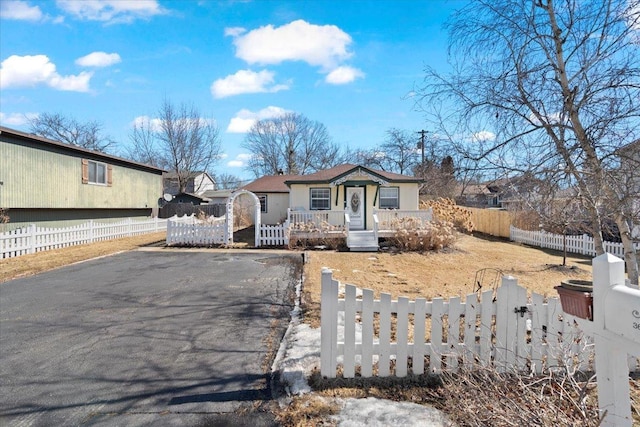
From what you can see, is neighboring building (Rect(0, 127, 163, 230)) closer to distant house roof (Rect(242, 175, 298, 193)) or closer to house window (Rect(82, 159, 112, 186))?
house window (Rect(82, 159, 112, 186))

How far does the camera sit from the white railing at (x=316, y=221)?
46.1ft

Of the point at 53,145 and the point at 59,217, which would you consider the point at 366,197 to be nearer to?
the point at 53,145

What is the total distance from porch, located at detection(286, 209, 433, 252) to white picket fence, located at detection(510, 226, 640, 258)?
203 inches

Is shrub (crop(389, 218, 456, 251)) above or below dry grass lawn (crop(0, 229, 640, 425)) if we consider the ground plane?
above

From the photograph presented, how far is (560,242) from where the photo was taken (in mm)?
14562

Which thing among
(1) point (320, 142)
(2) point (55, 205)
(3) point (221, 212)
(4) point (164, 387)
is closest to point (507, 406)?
(4) point (164, 387)

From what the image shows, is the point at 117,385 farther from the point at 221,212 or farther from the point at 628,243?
the point at 221,212

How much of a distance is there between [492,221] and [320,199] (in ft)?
35.5

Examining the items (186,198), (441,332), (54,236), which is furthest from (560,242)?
(186,198)

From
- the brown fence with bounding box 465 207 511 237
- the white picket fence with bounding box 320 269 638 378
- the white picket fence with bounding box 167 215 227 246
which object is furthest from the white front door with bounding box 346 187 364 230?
the white picket fence with bounding box 320 269 638 378

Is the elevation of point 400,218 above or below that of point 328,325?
above

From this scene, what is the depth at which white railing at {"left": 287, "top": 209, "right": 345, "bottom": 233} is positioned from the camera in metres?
14.1

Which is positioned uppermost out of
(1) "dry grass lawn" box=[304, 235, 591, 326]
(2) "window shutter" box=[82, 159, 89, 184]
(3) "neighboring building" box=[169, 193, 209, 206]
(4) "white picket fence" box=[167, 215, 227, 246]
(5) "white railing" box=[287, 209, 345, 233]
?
(2) "window shutter" box=[82, 159, 89, 184]

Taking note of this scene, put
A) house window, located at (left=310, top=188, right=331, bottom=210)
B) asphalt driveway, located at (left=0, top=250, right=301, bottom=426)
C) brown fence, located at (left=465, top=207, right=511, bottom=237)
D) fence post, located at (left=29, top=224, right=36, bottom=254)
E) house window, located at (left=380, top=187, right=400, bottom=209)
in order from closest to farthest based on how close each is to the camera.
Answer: asphalt driveway, located at (left=0, top=250, right=301, bottom=426) → fence post, located at (left=29, top=224, right=36, bottom=254) → house window, located at (left=380, top=187, right=400, bottom=209) → house window, located at (left=310, top=188, right=331, bottom=210) → brown fence, located at (left=465, top=207, right=511, bottom=237)
